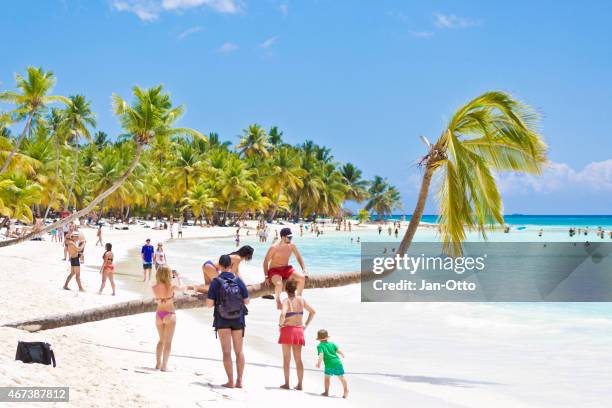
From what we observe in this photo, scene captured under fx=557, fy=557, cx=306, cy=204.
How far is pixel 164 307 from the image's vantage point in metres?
7.00

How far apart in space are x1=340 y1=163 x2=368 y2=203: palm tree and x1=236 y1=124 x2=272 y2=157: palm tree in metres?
22.1

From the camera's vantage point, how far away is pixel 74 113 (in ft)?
134

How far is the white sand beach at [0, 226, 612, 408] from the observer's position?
6.50 m

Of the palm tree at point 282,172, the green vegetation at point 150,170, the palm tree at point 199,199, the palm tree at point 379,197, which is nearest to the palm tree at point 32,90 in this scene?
the green vegetation at point 150,170

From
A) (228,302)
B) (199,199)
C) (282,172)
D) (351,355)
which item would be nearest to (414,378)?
(351,355)

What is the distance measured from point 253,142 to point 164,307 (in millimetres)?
80740

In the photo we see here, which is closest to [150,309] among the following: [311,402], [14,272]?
[311,402]

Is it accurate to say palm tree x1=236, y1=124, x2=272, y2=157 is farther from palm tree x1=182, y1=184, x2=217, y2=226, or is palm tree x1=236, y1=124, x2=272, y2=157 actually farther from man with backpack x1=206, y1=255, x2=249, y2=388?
man with backpack x1=206, y1=255, x2=249, y2=388

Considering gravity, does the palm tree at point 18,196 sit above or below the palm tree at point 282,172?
below

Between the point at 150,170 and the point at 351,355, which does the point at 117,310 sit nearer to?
the point at 351,355

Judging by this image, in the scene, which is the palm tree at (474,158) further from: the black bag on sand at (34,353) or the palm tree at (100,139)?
the palm tree at (100,139)

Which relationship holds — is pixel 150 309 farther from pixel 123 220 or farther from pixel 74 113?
pixel 123 220

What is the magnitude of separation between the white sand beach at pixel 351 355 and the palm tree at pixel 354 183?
→ 278 feet

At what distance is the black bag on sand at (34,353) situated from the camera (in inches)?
237
